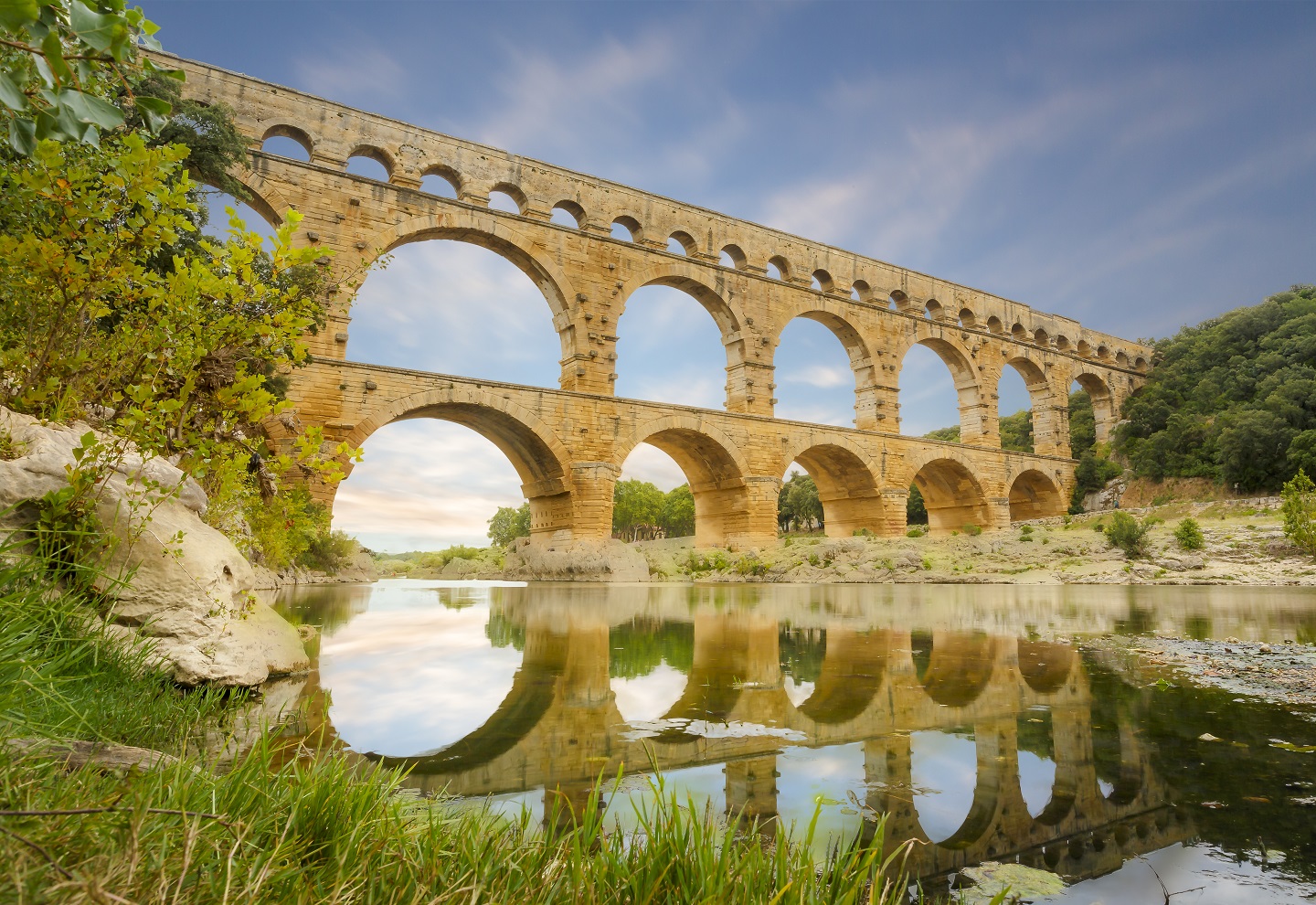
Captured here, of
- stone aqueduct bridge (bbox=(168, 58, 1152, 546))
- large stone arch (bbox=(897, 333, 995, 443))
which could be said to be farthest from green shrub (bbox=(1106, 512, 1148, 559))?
Answer: large stone arch (bbox=(897, 333, 995, 443))

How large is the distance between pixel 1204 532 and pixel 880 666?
16.0m

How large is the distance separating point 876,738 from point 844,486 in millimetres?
20564

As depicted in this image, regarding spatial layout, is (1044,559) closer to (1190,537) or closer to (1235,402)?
(1190,537)

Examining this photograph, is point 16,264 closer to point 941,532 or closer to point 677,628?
point 677,628

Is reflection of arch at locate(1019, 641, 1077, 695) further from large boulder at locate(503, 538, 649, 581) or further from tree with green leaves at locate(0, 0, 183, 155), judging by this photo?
large boulder at locate(503, 538, 649, 581)

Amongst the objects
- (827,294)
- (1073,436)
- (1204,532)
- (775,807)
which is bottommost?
(775,807)

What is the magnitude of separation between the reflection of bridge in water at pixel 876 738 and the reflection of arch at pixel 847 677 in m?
0.02

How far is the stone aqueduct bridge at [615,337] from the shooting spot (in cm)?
1560

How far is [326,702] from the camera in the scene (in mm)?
3084

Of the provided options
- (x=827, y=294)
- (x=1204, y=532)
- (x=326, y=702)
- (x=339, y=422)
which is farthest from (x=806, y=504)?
(x=326, y=702)

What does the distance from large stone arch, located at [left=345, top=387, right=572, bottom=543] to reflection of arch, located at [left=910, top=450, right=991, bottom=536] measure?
12565 mm

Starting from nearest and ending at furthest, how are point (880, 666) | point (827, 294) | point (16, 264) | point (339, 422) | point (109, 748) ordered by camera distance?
point (109, 748) < point (16, 264) < point (880, 666) < point (339, 422) < point (827, 294)

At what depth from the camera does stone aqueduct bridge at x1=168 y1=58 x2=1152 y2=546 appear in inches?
614

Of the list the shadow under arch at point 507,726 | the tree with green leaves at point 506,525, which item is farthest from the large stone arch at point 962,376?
the tree with green leaves at point 506,525
